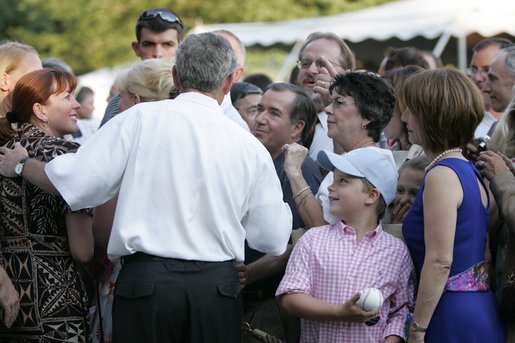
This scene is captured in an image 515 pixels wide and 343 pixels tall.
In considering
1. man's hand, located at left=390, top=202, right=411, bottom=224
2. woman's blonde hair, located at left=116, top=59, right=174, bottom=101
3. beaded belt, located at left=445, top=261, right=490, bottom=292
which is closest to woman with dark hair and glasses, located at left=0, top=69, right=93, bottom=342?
woman's blonde hair, located at left=116, top=59, right=174, bottom=101

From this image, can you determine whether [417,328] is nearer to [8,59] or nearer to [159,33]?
[8,59]

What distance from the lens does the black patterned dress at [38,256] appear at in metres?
4.71

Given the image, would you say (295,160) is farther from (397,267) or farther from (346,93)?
(397,267)

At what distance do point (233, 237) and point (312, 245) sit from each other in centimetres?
40

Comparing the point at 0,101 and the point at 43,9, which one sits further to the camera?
the point at 43,9

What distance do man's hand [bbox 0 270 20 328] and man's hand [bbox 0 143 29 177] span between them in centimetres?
50

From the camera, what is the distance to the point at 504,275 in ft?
14.6

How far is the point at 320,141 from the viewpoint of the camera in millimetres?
6117

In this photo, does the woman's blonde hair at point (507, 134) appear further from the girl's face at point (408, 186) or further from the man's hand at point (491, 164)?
the girl's face at point (408, 186)

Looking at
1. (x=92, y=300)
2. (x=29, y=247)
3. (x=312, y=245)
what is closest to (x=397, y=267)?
(x=312, y=245)

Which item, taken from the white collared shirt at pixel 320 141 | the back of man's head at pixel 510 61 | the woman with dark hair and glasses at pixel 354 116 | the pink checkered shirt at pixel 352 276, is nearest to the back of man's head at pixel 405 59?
the back of man's head at pixel 510 61

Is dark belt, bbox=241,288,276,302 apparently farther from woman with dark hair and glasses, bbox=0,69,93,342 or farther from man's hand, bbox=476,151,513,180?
man's hand, bbox=476,151,513,180

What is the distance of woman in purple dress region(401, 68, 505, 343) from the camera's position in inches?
164

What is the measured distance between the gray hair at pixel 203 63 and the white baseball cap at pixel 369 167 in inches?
25.9
